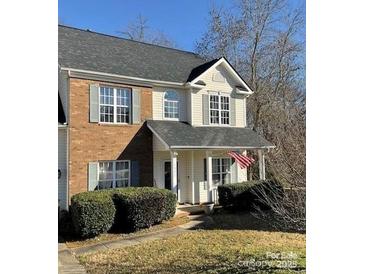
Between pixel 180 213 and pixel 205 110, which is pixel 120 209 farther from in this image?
pixel 205 110

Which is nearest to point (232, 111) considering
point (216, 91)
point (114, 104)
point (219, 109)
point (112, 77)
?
point (219, 109)

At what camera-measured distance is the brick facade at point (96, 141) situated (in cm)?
853

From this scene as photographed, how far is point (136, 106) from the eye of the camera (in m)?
9.83

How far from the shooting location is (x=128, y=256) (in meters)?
5.63

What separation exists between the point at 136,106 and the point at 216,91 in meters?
3.33

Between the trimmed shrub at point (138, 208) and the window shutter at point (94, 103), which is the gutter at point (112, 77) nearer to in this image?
the window shutter at point (94, 103)

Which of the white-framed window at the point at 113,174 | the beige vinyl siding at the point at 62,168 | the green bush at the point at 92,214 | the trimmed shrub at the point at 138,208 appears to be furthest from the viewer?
the white-framed window at the point at 113,174

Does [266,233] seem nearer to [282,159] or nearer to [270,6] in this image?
[282,159]

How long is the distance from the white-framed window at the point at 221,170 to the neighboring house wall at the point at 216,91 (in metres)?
1.46

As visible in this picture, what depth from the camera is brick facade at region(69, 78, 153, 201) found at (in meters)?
8.53

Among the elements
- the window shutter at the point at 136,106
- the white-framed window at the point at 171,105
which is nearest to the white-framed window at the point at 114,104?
the window shutter at the point at 136,106

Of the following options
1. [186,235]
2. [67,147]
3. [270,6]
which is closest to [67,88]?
[67,147]

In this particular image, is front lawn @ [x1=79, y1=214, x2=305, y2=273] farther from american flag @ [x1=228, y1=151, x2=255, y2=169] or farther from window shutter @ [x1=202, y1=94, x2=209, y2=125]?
window shutter @ [x1=202, y1=94, x2=209, y2=125]
